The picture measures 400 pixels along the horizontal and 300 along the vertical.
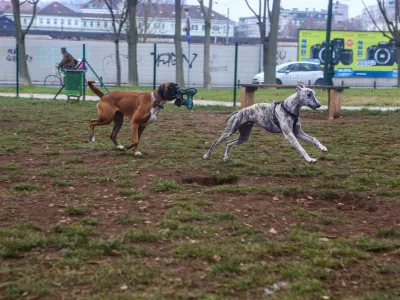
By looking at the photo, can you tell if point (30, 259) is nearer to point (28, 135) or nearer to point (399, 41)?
point (28, 135)

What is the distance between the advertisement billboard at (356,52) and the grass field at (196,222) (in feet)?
85.8

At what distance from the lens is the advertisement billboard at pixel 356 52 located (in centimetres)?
3528

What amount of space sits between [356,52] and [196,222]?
32599mm

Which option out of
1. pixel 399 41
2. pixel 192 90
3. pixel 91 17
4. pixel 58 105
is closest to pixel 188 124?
pixel 192 90

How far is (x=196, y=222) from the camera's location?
5.23m

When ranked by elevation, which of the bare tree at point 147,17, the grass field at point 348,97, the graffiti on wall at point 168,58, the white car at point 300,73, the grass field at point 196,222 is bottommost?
the grass field at point 196,222

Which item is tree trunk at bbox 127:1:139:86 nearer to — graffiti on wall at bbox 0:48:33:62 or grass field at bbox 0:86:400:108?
grass field at bbox 0:86:400:108

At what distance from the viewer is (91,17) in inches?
3095

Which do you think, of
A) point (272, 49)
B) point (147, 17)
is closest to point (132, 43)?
point (272, 49)

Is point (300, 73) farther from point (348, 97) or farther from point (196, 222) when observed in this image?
point (196, 222)

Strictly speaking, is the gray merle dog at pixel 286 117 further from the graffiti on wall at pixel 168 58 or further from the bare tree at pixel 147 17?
the bare tree at pixel 147 17

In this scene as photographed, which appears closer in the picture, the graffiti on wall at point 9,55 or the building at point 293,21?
the graffiti on wall at point 9,55

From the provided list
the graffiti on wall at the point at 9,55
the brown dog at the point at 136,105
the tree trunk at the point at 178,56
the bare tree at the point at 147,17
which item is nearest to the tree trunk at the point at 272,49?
the tree trunk at the point at 178,56

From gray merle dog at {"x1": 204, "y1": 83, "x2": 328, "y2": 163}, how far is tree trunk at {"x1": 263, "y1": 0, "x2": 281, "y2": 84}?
1890cm
